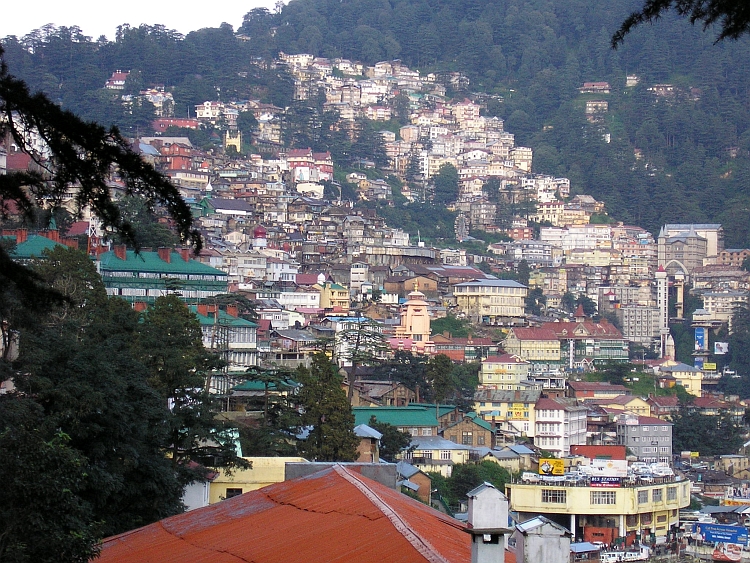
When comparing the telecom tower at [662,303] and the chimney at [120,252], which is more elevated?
the chimney at [120,252]

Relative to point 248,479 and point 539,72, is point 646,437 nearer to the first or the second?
point 248,479

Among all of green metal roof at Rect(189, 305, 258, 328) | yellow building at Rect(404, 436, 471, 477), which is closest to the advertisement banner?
yellow building at Rect(404, 436, 471, 477)

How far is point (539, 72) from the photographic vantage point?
162 m

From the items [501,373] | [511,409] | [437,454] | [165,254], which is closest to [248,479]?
[437,454]

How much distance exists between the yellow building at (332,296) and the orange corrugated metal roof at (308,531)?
6423 cm

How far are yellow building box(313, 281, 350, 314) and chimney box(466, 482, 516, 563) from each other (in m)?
68.4

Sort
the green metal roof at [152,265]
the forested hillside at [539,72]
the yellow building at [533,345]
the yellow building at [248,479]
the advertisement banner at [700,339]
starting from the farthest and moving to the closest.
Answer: the forested hillside at [539,72]
the advertisement banner at [700,339]
the yellow building at [533,345]
the green metal roof at [152,265]
the yellow building at [248,479]

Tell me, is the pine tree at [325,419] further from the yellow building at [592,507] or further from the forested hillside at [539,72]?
the forested hillside at [539,72]

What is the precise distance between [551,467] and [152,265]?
53.2ft

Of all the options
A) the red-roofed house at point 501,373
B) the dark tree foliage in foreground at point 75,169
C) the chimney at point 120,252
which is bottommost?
the red-roofed house at point 501,373

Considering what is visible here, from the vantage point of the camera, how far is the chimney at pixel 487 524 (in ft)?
33.6

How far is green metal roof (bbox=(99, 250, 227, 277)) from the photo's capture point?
5131cm

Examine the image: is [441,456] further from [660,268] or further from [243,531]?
[660,268]

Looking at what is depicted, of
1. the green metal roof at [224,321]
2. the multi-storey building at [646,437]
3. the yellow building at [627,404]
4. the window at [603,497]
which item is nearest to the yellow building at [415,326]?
the yellow building at [627,404]
